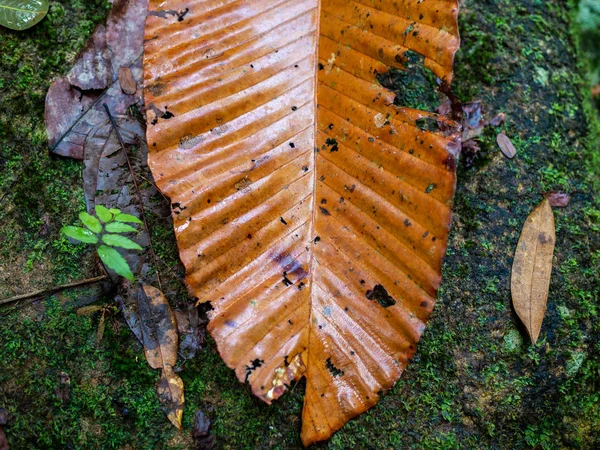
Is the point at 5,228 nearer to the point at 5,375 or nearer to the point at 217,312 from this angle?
the point at 5,375

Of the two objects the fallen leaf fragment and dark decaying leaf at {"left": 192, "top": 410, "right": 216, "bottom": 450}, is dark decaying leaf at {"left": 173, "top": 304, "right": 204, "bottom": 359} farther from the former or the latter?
the fallen leaf fragment

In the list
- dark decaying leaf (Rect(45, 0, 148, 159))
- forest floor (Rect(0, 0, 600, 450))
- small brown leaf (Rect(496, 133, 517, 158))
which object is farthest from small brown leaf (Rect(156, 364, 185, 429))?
small brown leaf (Rect(496, 133, 517, 158))

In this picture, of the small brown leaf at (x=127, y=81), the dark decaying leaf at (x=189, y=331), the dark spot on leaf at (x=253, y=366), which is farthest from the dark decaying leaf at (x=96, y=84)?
the dark spot on leaf at (x=253, y=366)

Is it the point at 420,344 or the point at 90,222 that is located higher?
the point at 90,222

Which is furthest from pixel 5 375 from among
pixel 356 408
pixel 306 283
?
→ pixel 356 408

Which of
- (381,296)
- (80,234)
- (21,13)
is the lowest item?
(381,296)

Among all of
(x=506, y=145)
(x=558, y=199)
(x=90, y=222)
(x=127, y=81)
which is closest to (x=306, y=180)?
(x=90, y=222)

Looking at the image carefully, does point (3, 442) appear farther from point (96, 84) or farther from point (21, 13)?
point (21, 13)
